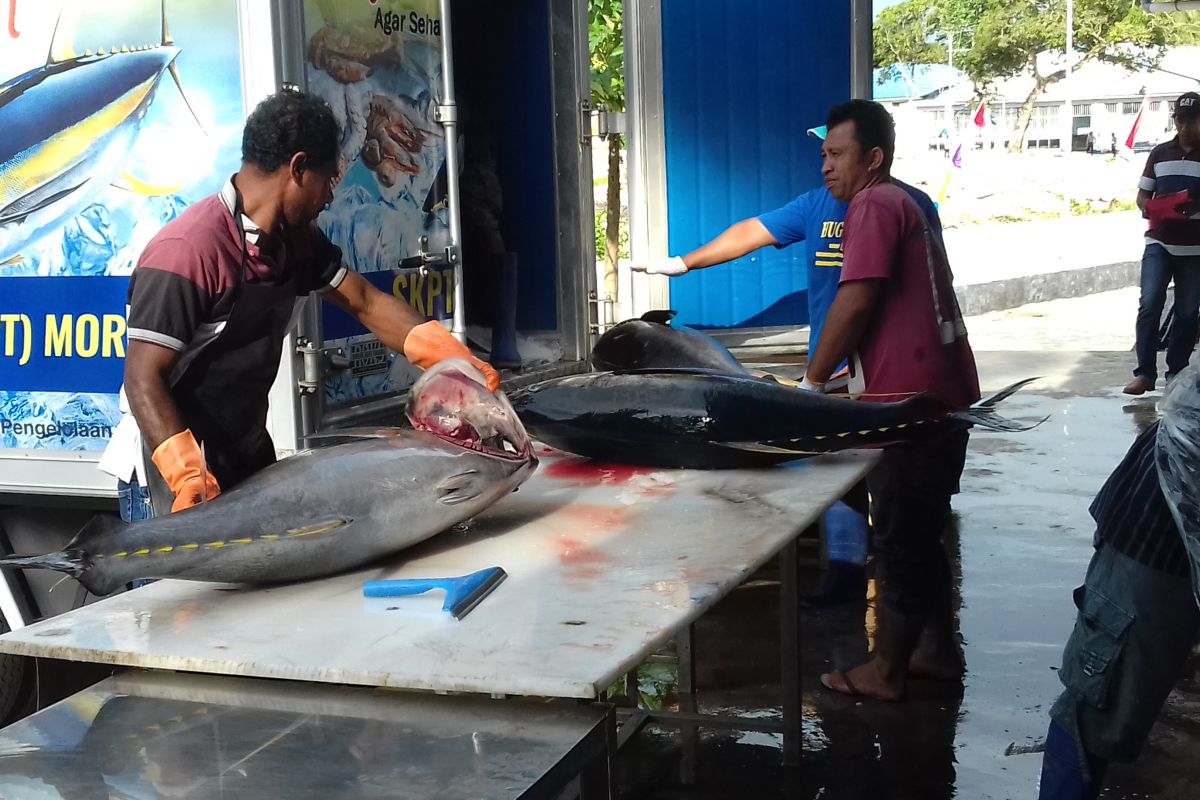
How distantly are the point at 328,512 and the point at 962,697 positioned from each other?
2.64m

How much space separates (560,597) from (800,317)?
4254 millimetres

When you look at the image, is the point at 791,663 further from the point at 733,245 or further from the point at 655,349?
the point at 733,245

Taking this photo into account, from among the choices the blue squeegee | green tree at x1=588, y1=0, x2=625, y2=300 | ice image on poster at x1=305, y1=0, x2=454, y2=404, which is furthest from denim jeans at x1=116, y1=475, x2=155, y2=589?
green tree at x1=588, y1=0, x2=625, y2=300

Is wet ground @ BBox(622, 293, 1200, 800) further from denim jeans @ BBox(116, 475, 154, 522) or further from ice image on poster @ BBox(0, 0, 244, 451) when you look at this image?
ice image on poster @ BBox(0, 0, 244, 451)

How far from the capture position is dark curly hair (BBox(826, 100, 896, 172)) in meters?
3.89

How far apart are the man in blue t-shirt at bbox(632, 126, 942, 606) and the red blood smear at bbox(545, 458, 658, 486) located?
1.30 metres

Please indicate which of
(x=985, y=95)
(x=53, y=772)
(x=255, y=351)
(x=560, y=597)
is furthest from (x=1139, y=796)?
(x=985, y=95)

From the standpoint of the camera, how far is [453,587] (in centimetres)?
212

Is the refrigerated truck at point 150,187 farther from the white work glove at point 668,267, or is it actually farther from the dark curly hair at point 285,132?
the white work glove at point 668,267

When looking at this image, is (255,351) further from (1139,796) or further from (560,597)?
(1139,796)

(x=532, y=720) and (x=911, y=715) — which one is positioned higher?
(x=532, y=720)

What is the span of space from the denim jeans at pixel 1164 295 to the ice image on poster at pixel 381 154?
6563mm

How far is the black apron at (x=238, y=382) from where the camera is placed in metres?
2.87

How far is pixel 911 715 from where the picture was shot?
156 inches
